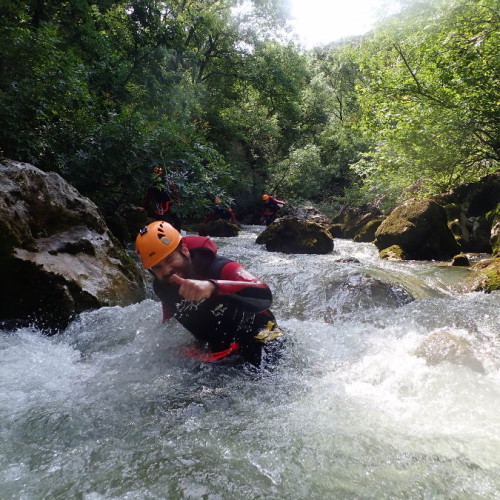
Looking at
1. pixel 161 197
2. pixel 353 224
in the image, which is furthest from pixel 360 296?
pixel 353 224

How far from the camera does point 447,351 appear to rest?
3.46 meters

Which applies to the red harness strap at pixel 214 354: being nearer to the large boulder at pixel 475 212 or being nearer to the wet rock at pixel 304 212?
the large boulder at pixel 475 212

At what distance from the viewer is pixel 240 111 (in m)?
21.5

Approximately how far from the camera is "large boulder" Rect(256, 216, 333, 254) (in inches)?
431

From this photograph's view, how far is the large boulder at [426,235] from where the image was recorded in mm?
9852

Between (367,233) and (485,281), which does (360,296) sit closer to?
(485,281)

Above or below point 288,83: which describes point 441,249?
below

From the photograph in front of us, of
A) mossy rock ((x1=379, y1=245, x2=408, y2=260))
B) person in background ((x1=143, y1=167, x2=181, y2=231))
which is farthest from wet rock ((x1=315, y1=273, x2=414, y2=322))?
person in background ((x1=143, y1=167, x2=181, y2=231))

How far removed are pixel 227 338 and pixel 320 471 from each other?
5.36ft

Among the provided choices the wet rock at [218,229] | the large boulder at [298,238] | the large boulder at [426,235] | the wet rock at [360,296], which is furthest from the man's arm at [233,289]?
the wet rock at [218,229]

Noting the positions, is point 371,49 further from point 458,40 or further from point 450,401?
point 450,401

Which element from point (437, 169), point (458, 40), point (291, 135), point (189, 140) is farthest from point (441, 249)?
point (291, 135)

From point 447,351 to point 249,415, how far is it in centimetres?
200

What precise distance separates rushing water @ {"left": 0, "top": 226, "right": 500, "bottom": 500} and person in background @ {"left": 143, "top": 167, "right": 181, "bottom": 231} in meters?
4.06
